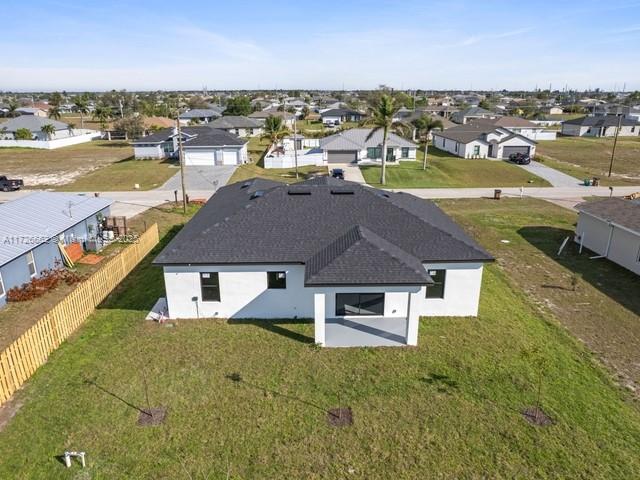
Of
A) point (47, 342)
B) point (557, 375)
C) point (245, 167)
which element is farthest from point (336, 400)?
point (245, 167)

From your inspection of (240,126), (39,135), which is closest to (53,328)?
(240,126)

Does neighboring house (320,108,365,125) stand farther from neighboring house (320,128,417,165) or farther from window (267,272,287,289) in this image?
window (267,272,287,289)

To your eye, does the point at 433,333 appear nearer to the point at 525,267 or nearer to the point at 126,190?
the point at 525,267

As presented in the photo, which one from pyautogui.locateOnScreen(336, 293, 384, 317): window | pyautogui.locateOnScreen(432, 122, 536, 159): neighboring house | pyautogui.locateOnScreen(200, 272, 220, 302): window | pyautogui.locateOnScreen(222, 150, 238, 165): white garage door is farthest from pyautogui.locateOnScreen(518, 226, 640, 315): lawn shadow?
pyautogui.locateOnScreen(222, 150, 238, 165): white garage door

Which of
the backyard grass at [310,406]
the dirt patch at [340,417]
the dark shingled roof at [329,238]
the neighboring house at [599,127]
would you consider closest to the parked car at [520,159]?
the dark shingled roof at [329,238]

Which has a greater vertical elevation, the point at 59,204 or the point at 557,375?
the point at 59,204

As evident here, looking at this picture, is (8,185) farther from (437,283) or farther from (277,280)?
(437,283)
